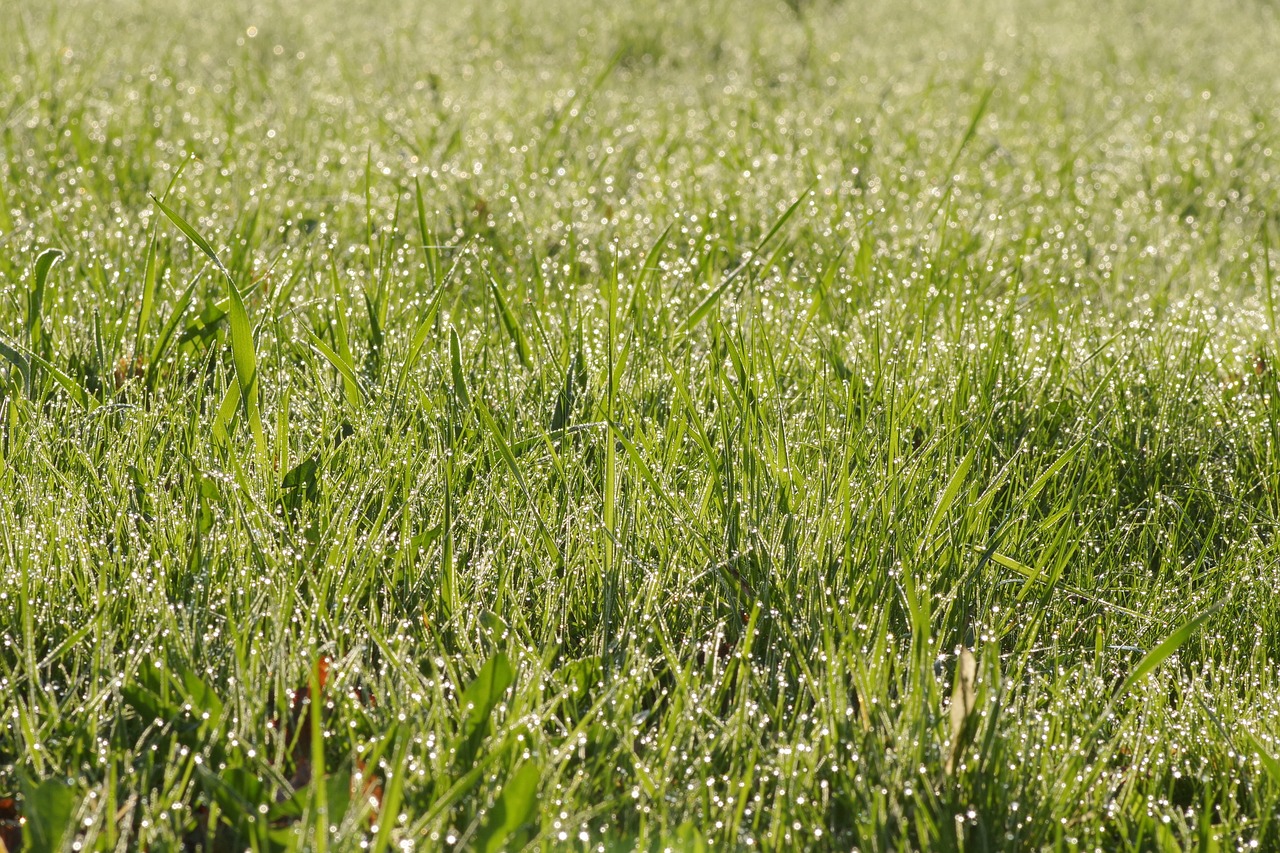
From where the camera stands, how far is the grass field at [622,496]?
4.14 ft

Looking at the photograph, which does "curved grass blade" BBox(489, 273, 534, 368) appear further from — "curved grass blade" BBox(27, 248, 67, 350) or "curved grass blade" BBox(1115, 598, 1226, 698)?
"curved grass blade" BBox(1115, 598, 1226, 698)

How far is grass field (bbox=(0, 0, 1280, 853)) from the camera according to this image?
126 centimetres

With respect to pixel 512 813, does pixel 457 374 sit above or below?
above

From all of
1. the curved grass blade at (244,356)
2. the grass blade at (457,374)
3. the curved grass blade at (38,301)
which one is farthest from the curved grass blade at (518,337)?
the curved grass blade at (38,301)

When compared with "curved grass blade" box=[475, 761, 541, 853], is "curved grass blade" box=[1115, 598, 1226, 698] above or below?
above

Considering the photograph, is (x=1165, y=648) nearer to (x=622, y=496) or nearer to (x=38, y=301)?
(x=622, y=496)

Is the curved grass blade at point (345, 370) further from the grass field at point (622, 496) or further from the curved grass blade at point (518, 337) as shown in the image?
the curved grass blade at point (518, 337)

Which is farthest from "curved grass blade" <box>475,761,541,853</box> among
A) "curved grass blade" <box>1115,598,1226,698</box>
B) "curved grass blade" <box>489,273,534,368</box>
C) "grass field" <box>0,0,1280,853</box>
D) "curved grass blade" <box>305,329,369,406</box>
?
"curved grass blade" <box>489,273,534,368</box>

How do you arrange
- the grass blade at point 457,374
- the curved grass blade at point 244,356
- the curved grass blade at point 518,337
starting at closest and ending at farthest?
the curved grass blade at point 244,356
the grass blade at point 457,374
the curved grass blade at point 518,337

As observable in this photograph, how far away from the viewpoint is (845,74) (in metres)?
4.39

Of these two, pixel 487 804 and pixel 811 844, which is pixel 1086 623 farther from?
pixel 487 804

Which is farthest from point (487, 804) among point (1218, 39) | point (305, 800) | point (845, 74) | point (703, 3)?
point (1218, 39)

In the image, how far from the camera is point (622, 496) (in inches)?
67.4

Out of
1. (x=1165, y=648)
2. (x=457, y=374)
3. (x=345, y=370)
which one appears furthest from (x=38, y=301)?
(x=1165, y=648)
